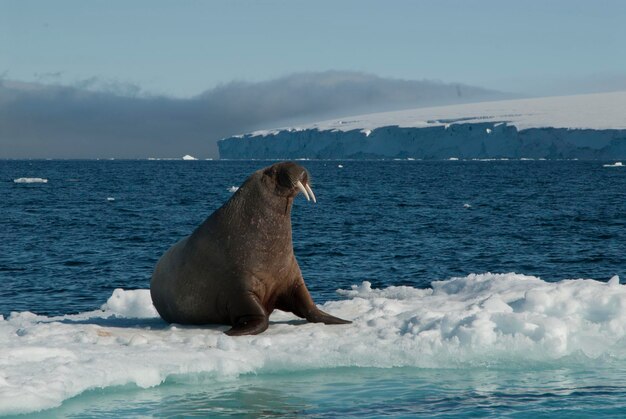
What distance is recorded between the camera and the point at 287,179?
990 cm

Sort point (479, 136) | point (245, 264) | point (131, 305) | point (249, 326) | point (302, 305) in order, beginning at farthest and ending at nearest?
point (479, 136)
point (131, 305)
point (302, 305)
point (245, 264)
point (249, 326)

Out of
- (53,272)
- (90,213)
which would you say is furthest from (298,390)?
(90,213)

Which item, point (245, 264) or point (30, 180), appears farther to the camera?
point (30, 180)

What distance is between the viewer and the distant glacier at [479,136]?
352 feet

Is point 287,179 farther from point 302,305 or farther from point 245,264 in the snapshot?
point 302,305

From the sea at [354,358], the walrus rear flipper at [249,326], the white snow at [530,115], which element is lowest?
the sea at [354,358]

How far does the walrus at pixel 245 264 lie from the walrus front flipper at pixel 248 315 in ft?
0.03

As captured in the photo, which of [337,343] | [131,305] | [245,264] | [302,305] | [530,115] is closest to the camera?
[337,343]

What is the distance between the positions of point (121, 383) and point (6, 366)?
98 cm

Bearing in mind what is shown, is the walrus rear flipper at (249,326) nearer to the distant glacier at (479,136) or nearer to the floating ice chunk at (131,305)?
the floating ice chunk at (131,305)

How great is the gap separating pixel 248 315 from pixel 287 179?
1507mm

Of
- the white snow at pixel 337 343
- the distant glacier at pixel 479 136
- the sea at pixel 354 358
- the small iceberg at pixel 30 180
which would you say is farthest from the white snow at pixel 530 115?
the white snow at pixel 337 343

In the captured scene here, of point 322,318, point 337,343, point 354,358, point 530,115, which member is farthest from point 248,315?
point 530,115

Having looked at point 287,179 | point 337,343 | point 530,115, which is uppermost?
point 530,115
